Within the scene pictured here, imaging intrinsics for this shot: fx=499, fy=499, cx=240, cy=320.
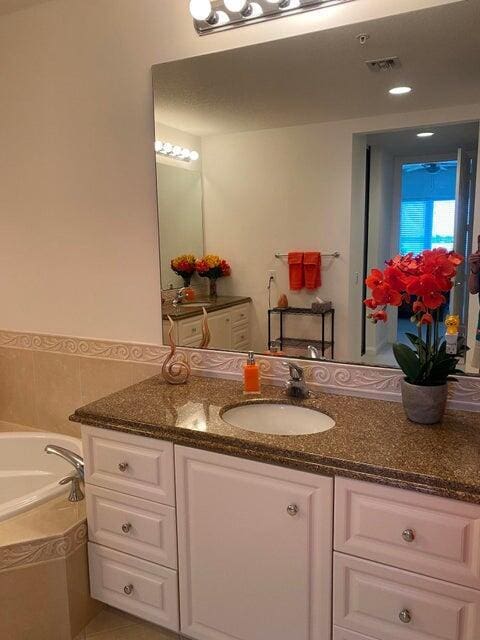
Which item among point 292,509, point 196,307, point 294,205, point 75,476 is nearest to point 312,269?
point 294,205

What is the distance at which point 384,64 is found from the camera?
5.48 ft

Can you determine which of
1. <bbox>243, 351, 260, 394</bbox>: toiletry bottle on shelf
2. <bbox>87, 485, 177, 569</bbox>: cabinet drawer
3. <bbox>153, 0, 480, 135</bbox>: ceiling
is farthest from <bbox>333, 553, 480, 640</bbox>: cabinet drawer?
<bbox>153, 0, 480, 135</bbox>: ceiling

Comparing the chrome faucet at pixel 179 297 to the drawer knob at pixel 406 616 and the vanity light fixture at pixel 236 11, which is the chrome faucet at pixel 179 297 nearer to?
the vanity light fixture at pixel 236 11

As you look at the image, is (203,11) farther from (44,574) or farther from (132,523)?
(44,574)

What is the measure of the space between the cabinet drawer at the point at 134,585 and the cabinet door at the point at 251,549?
6 cm

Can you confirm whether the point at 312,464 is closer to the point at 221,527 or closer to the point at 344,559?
the point at 344,559

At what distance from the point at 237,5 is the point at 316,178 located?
68 centimetres

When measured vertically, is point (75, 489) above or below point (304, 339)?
below

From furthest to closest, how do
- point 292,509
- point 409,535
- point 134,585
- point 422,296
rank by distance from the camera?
point 134,585 < point 422,296 < point 292,509 < point 409,535

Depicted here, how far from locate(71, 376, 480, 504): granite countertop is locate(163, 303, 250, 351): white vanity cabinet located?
20 cm

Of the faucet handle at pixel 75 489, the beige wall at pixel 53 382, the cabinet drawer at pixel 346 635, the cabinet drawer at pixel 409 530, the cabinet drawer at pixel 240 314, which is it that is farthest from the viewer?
the beige wall at pixel 53 382

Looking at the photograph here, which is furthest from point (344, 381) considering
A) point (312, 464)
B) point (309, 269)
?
point (312, 464)

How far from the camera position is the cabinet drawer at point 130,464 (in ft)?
5.34

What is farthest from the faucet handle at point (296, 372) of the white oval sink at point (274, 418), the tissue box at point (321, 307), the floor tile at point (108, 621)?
the floor tile at point (108, 621)
